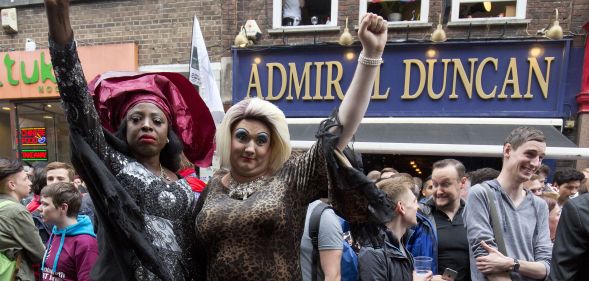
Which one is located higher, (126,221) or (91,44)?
(91,44)

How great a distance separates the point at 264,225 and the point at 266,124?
0.42 m

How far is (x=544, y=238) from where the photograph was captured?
8.30 ft

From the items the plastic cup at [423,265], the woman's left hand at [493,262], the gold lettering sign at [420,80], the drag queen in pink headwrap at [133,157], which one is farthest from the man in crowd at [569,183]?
the drag queen in pink headwrap at [133,157]

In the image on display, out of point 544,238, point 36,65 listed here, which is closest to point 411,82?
point 544,238

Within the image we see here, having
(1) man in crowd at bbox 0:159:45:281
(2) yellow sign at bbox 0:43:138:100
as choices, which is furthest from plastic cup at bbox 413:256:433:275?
(2) yellow sign at bbox 0:43:138:100

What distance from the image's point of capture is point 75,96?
4.54 feet

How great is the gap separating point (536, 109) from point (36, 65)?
9.28 metres

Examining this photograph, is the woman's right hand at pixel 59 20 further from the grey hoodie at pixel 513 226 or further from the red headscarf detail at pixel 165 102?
the grey hoodie at pixel 513 226

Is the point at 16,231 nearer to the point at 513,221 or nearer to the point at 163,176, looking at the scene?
the point at 163,176

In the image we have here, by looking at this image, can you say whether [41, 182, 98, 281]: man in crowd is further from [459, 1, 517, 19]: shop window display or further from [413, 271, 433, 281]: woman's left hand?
[459, 1, 517, 19]: shop window display

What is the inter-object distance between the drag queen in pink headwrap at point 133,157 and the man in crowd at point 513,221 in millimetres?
1767

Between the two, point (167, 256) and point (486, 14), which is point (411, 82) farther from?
point (167, 256)

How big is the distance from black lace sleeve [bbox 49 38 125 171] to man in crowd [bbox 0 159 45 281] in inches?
78.2

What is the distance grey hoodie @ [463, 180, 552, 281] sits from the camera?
2486mm
